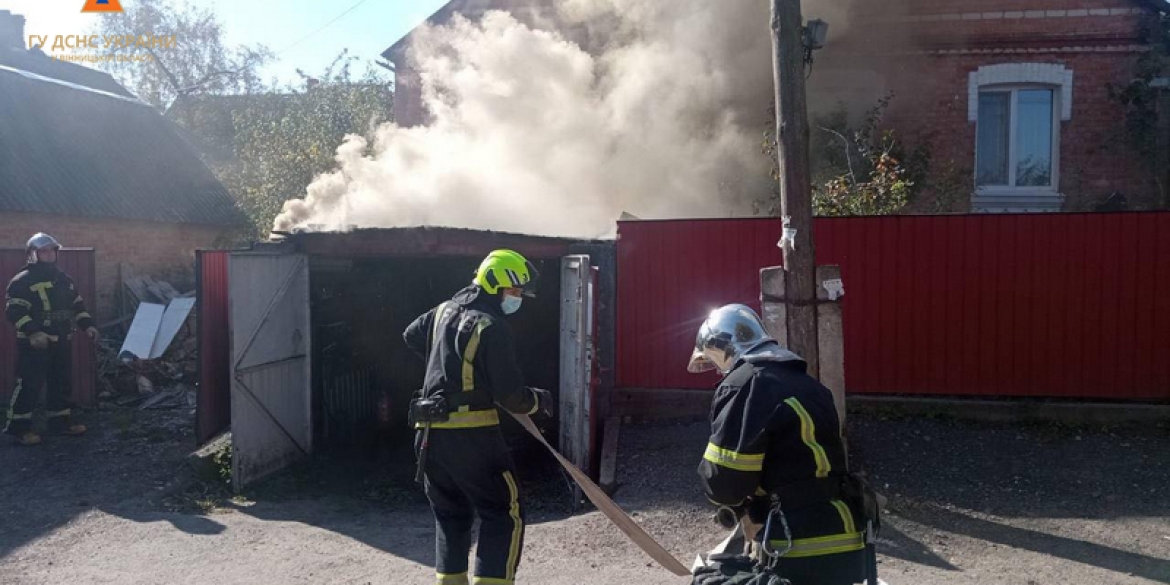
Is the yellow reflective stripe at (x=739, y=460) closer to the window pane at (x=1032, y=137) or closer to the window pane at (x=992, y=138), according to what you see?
the window pane at (x=992, y=138)

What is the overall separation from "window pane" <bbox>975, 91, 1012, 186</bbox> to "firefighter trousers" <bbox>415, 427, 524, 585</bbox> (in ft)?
35.8

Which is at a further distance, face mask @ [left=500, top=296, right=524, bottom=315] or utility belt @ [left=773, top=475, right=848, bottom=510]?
face mask @ [left=500, top=296, right=524, bottom=315]

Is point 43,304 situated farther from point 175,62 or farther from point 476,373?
point 175,62

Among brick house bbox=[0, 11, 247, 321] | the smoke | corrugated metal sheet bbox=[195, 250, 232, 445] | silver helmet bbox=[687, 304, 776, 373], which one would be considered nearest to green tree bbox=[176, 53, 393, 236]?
brick house bbox=[0, 11, 247, 321]

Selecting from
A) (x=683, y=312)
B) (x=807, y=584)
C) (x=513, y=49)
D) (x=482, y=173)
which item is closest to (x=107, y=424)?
(x=482, y=173)

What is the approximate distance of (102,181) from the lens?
659 inches

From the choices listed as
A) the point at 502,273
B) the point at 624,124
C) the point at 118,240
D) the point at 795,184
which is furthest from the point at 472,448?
the point at 118,240

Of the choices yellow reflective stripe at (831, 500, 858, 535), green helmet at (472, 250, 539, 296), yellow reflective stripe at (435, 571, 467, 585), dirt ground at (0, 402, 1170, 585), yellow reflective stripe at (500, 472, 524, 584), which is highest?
green helmet at (472, 250, 539, 296)

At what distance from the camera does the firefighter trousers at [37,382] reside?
28.2ft

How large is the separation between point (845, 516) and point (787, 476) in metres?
0.25

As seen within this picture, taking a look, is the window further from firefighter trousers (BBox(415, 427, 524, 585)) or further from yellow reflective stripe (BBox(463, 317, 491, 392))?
firefighter trousers (BBox(415, 427, 524, 585))

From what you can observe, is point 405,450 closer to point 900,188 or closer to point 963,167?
point 900,188

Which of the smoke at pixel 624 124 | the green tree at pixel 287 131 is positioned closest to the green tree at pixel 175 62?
the green tree at pixel 287 131

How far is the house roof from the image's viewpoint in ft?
50.3
